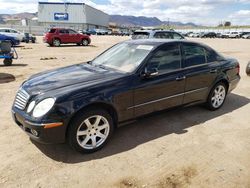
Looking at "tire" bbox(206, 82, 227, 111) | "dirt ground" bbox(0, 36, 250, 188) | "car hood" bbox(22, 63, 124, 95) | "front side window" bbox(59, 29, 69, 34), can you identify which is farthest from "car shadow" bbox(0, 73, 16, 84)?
"front side window" bbox(59, 29, 69, 34)

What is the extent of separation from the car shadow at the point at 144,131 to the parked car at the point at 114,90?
0.53 ft

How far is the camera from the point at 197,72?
15.9ft

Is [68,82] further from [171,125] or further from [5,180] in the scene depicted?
[171,125]

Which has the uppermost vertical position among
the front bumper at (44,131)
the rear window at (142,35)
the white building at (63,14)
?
the white building at (63,14)

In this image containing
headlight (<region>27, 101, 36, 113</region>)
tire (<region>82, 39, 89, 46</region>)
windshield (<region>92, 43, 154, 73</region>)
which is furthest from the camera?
tire (<region>82, 39, 89, 46</region>)

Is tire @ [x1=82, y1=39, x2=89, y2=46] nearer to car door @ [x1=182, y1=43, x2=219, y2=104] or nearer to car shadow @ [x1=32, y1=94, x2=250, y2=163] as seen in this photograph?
car shadow @ [x1=32, y1=94, x2=250, y2=163]

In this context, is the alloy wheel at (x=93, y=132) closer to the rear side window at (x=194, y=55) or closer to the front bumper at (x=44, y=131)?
the front bumper at (x=44, y=131)

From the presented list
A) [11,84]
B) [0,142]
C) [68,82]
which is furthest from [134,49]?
[11,84]

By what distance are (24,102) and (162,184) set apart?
7.25ft

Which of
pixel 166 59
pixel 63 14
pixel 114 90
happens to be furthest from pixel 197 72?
pixel 63 14

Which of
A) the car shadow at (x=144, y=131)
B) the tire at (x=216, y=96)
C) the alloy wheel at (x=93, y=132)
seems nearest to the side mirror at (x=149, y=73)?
the car shadow at (x=144, y=131)

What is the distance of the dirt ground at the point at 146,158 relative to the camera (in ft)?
10.1

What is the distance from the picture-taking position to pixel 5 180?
120 inches

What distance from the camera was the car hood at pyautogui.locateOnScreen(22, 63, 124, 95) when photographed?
3582 millimetres
